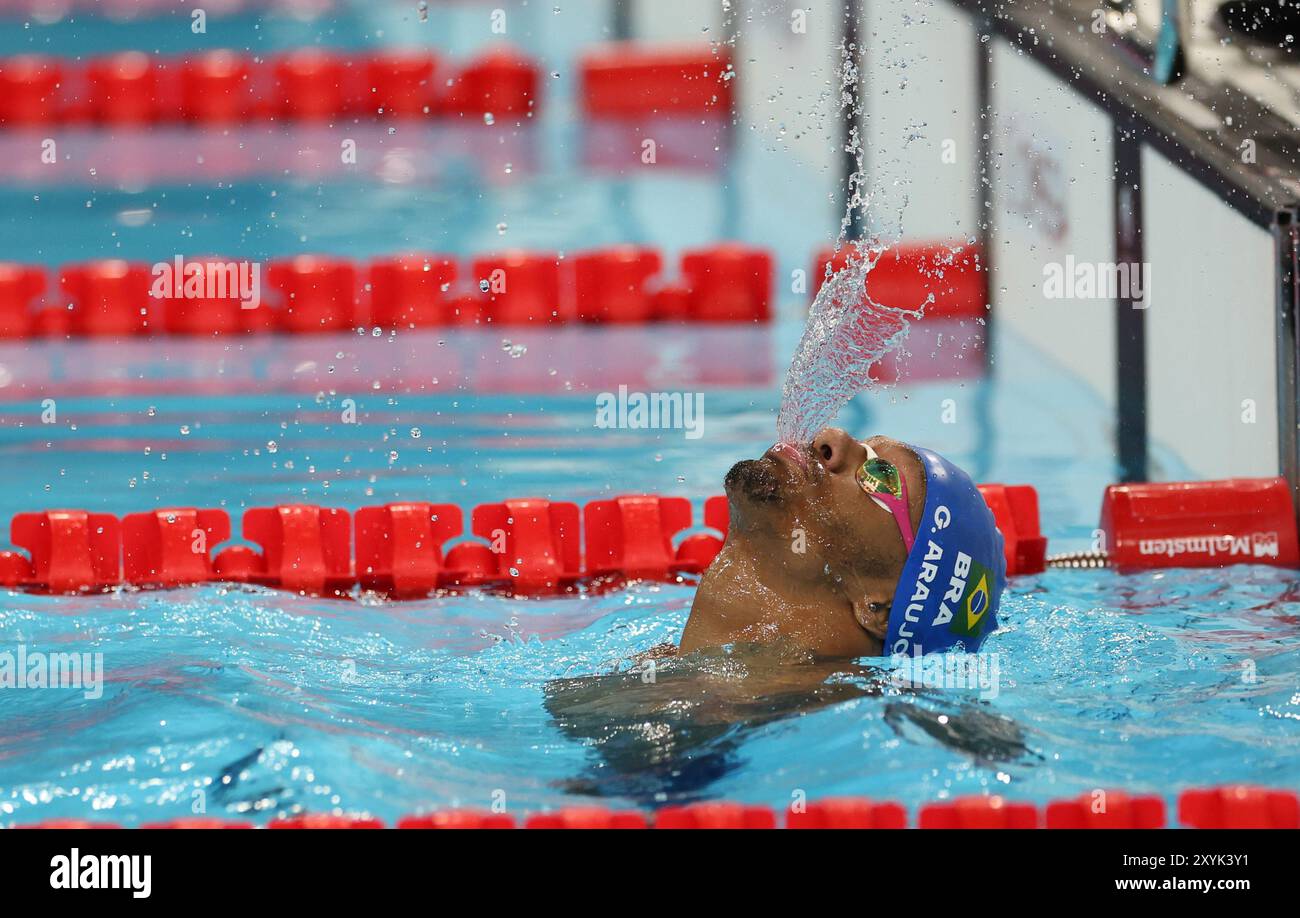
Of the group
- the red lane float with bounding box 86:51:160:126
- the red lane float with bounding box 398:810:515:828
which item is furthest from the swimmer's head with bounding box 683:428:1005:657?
the red lane float with bounding box 86:51:160:126

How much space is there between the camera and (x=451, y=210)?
10.1m

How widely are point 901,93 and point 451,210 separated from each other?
3.00m

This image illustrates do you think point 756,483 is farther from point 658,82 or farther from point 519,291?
point 658,82

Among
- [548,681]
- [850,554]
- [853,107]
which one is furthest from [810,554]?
[853,107]

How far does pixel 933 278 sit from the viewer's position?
321 inches

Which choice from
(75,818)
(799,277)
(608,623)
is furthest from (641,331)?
(75,818)

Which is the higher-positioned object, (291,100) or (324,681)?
(291,100)

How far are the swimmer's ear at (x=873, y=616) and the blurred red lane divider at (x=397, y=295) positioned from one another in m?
4.84

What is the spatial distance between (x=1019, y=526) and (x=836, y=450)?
6.60 feet

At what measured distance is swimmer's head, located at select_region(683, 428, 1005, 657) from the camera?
132 inches

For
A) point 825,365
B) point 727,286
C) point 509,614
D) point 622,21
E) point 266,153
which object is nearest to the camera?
point 825,365

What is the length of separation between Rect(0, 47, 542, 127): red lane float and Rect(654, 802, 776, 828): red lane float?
9732mm

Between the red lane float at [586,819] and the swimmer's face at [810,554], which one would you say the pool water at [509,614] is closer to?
the swimmer's face at [810,554]
